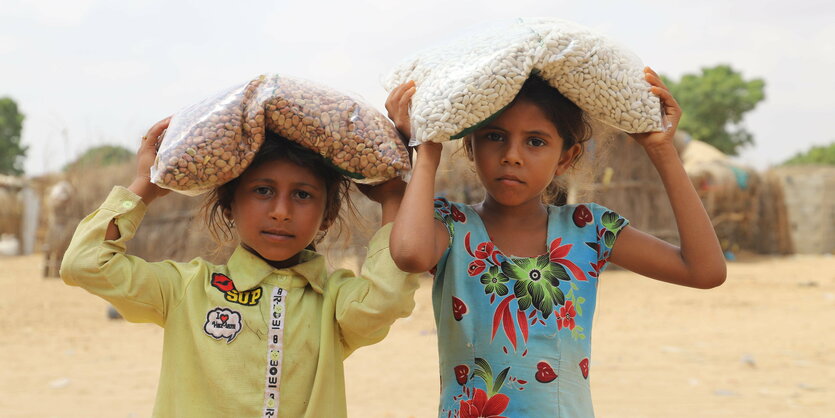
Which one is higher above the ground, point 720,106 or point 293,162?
point 293,162

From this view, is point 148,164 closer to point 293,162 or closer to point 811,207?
point 293,162

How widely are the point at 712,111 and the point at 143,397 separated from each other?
30.1 metres

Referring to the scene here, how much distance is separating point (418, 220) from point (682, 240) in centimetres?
80

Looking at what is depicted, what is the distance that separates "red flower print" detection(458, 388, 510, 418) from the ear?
67 centimetres

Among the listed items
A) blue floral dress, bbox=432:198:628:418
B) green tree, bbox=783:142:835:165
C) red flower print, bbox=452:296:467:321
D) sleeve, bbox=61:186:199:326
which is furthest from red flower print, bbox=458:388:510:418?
green tree, bbox=783:142:835:165

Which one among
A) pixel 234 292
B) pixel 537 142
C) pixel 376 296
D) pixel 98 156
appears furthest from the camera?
pixel 98 156

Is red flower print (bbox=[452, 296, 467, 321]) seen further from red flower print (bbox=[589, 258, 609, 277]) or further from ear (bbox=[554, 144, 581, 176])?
ear (bbox=[554, 144, 581, 176])

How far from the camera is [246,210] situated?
6.43ft

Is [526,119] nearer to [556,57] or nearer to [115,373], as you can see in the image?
[556,57]

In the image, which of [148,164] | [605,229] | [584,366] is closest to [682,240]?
[605,229]

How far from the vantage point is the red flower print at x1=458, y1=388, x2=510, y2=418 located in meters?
1.95

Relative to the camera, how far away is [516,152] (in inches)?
78.2

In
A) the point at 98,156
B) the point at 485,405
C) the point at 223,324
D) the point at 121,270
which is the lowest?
the point at 98,156

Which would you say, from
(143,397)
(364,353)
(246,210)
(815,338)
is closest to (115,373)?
(143,397)
